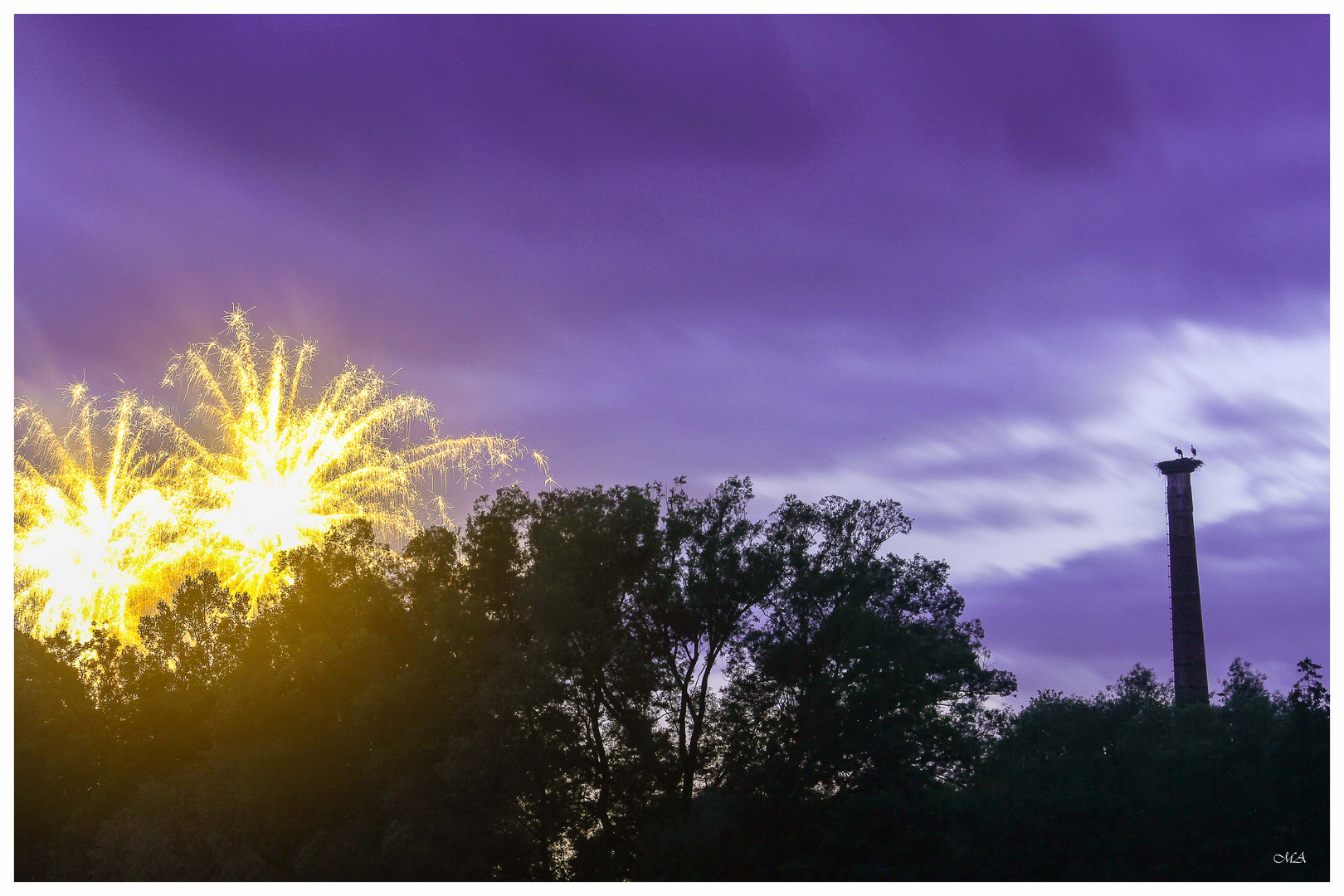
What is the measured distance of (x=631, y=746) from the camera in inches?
1496

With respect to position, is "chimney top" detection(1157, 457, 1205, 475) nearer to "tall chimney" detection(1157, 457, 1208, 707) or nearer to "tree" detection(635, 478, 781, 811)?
"tall chimney" detection(1157, 457, 1208, 707)

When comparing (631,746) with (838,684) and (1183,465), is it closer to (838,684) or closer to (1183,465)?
(838,684)

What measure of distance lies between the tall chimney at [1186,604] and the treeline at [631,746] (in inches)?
935

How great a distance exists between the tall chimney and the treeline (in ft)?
77.9

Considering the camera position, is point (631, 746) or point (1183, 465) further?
point (1183, 465)

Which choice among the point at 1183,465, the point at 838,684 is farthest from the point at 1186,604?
the point at 838,684

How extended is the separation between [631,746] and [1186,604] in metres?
43.4

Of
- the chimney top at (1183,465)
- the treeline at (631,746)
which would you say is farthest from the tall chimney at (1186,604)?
the treeline at (631,746)

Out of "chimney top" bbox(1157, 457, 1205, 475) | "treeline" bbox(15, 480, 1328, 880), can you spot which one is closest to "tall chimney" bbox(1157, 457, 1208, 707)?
"chimney top" bbox(1157, 457, 1205, 475)

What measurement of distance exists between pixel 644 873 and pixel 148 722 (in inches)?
881

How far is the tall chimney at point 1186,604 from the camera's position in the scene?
65.6 meters

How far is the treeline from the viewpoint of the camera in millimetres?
36312
